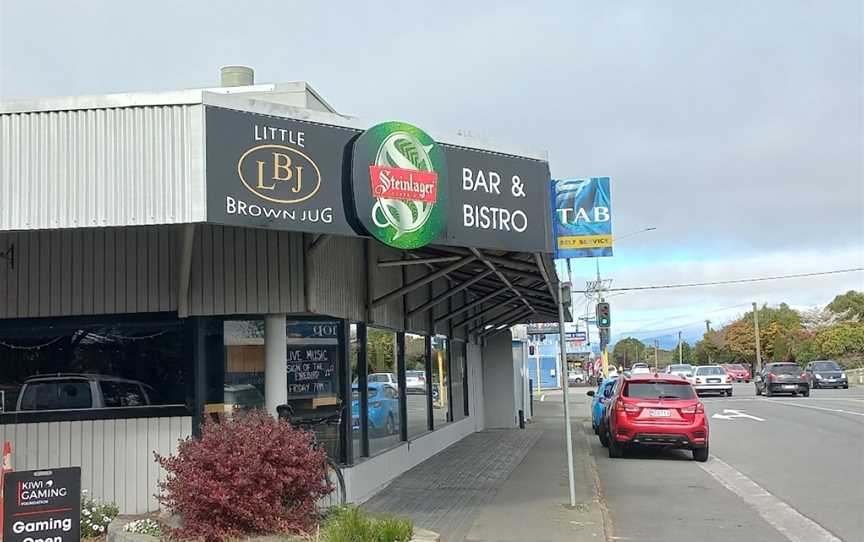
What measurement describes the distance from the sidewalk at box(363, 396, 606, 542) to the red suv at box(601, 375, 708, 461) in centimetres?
98

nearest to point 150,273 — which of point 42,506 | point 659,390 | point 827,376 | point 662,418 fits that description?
point 42,506

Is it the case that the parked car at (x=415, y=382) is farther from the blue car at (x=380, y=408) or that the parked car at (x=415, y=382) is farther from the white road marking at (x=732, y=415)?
the white road marking at (x=732, y=415)

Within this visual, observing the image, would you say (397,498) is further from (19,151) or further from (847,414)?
(847,414)

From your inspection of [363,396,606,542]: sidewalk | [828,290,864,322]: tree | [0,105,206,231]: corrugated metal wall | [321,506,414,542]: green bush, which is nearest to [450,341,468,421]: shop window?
[363,396,606,542]: sidewalk

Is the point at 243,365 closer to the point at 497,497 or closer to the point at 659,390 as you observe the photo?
the point at 497,497

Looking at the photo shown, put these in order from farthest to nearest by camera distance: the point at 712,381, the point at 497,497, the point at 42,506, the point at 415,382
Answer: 1. the point at 712,381
2. the point at 415,382
3. the point at 497,497
4. the point at 42,506

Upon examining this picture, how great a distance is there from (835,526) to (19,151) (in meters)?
9.30

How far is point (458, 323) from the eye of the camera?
1881 cm

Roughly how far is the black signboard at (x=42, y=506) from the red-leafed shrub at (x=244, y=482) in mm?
869

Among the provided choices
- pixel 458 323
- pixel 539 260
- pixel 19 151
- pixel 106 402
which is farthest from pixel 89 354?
pixel 458 323

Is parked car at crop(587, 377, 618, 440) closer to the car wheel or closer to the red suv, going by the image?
the car wheel

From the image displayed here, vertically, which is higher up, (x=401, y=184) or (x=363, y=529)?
(x=401, y=184)

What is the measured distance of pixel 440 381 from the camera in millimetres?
17328

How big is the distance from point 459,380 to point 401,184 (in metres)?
11.9
